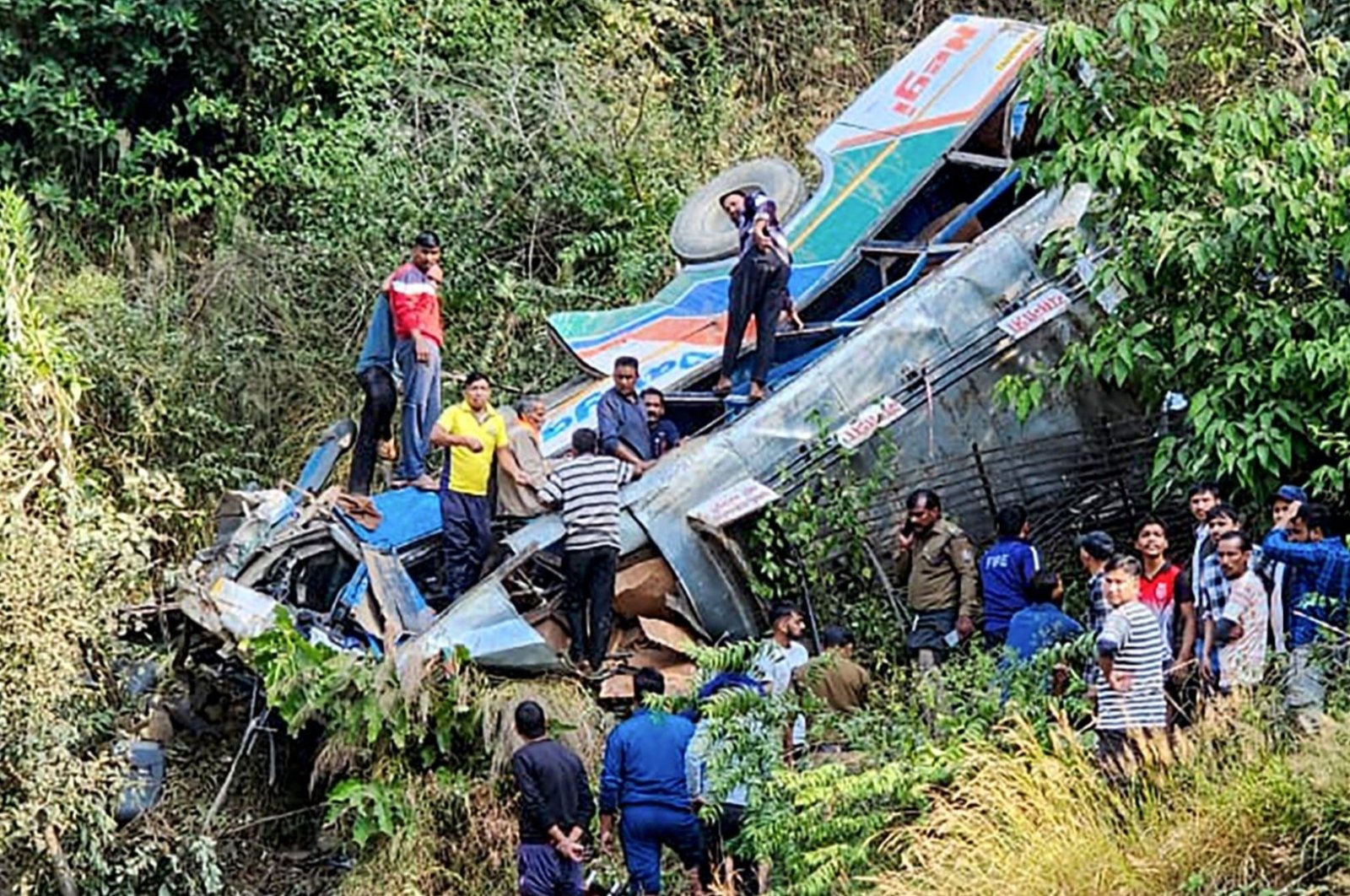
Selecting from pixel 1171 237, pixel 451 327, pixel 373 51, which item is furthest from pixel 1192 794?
pixel 373 51

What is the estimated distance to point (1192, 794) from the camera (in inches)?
360

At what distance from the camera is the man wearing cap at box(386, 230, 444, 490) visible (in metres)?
14.6

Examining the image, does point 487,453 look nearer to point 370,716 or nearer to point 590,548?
point 590,548

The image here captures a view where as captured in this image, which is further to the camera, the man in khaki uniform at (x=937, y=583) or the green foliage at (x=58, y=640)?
the man in khaki uniform at (x=937, y=583)

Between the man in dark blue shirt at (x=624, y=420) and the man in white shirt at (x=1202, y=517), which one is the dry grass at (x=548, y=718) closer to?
the man in dark blue shirt at (x=624, y=420)

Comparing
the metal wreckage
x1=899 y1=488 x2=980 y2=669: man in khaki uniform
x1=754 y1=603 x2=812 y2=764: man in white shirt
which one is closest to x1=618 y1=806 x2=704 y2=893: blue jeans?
x1=754 y1=603 x2=812 y2=764: man in white shirt

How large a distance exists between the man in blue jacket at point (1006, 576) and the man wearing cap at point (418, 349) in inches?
157

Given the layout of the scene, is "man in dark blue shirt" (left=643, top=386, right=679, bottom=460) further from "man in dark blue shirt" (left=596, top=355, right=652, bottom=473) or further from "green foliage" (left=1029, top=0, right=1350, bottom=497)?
"green foliage" (left=1029, top=0, right=1350, bottom=497)

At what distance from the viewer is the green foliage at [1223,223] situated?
1216cm

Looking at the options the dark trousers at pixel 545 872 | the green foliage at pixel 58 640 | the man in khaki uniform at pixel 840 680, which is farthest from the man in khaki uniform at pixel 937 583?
the green foliage at pixel 58 640

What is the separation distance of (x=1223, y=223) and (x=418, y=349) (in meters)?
5.32

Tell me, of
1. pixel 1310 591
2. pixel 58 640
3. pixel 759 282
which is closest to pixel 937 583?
pixel 759 282

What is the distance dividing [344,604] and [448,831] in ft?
5.37

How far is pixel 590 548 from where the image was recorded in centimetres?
1320
